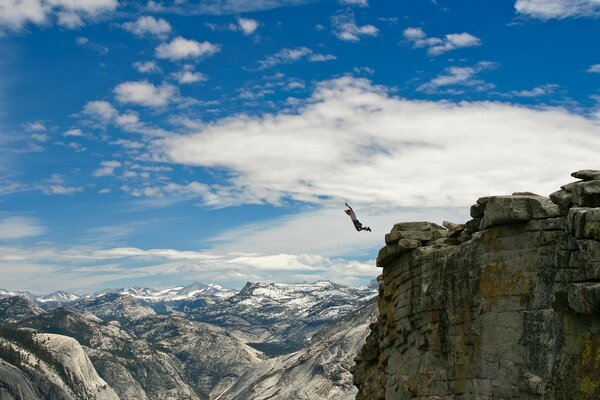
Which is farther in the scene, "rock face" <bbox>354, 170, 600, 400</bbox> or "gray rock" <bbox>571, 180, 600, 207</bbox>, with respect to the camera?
"gray rock" <bbox>571, 180, 600, 207</bbox>

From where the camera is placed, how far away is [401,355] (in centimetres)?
4697

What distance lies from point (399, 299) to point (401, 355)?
168 inches

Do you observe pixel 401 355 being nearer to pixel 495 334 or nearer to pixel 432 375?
pixel 432 375

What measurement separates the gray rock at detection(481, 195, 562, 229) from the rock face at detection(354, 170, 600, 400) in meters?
0.06

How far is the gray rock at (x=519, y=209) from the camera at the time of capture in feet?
110

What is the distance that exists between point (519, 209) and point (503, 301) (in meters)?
5.37

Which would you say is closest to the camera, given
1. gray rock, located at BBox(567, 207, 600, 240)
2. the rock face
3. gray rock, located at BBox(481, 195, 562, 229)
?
gray rock, located at BBox(567, 207, 600, 240)

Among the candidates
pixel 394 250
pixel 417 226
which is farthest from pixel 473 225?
pixel 394 250

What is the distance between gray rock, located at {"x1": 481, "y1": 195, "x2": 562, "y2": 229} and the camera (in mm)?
33438

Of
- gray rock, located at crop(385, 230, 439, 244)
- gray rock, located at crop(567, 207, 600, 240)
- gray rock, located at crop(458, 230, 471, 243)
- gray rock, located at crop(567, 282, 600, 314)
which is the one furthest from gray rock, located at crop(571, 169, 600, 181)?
gray rock, located at crop(385, 230, 439, 244)

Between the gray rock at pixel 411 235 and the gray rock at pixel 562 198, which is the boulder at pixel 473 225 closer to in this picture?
the gray rock at pixel 411 235

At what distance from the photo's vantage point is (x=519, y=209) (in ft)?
112

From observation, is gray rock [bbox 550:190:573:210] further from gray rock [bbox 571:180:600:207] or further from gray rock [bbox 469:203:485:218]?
gray rock [bbox 469:203:485:218]

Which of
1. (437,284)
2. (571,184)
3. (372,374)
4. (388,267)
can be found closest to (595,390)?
(571,184)
